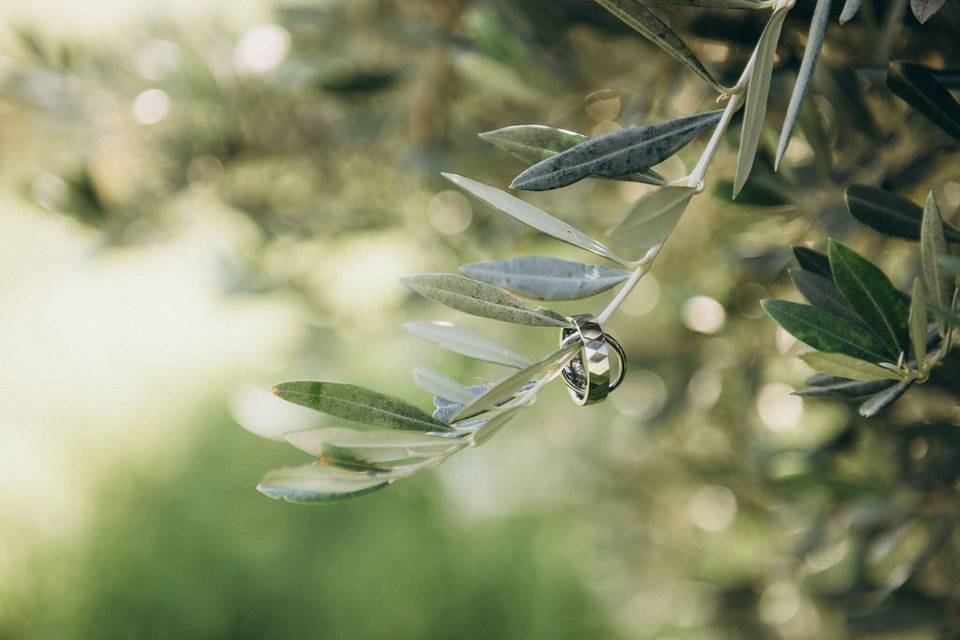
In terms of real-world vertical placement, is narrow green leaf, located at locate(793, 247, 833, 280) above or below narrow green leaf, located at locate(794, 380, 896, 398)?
above

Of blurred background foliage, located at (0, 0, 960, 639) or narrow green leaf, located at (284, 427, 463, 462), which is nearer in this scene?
narrow green leaf, located at (284, 427, 463, 462)

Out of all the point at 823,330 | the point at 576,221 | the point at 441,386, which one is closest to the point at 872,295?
the point at 823,330

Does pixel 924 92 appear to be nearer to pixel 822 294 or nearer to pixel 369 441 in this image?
pixel 822 294

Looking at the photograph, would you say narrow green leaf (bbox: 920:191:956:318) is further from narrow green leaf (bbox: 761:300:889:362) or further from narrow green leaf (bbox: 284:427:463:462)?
narrow green leaf (bbox: 284:427:463:462)

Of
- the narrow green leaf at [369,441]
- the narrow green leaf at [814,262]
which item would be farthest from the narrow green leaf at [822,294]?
the narrow green leaf at [369,441]

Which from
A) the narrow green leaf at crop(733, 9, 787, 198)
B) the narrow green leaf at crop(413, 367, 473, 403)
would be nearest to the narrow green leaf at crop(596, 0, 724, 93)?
the narrow green leaf at crop(733, 9, 787, 198)

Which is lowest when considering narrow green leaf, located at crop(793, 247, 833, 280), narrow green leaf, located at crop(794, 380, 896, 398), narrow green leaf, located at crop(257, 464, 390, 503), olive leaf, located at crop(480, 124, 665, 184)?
narrow green leaf, located at crop(257, 464, 390, 503)

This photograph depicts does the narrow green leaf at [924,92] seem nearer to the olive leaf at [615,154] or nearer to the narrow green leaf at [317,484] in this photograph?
the olive leaf at [615,154]
